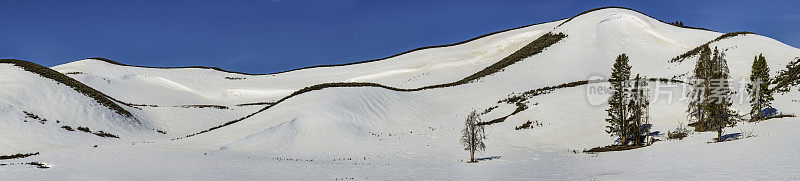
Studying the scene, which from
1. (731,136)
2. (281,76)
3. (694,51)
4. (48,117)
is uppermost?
(281,76)

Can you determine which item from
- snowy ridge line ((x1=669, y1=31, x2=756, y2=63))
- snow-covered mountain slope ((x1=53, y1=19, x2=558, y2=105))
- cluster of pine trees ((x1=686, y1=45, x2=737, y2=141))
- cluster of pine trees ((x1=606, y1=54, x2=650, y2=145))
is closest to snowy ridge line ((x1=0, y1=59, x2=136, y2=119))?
snow-covered mountain slope ((x1=53, y1=19, x2=558, y2=105))

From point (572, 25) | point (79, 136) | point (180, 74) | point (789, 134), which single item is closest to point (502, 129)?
point (789, 134)

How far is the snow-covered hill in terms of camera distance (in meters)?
23.2

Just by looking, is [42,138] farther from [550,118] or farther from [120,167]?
[550,118]

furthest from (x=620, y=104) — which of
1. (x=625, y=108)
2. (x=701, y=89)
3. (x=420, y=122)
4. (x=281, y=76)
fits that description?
(x=281, y=76)

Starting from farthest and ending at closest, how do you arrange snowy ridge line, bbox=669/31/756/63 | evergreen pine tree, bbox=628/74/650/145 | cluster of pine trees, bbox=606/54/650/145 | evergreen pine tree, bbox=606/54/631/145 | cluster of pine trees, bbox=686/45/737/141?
snowy ridge line, bbox=669/31/756/63 → evergreen pine tree, bbox=606/54/631/145 → cluster of pine trees, bbox=606/54/650/145 → evergreen pine tree, bbox=628/74/650/145 → cluster of pine trees, bbox=686/45/737/141

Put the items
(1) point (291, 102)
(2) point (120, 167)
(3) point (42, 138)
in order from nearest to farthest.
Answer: (2) point (120, 167) → (3) point (42, 138) → (1) point (291, 102)

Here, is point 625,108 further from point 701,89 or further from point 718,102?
point 701,89

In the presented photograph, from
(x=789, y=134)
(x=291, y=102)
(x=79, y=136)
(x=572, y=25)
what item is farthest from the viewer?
(x=572, y=25)

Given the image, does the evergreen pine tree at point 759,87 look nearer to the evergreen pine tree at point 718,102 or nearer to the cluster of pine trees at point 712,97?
the cluster of pine trees at point 712,97

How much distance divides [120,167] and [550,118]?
35.8 metres

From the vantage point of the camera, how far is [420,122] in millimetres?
54188

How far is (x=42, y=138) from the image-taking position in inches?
1665

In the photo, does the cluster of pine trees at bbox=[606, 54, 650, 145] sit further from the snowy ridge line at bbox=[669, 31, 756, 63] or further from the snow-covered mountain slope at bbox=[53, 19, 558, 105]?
the snow-covered mountain slope at bbox=[53, 19, 558, 105]
